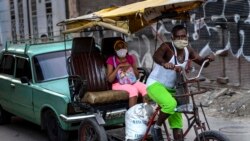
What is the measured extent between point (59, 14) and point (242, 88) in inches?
426

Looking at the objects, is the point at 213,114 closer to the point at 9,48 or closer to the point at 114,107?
the point at 114,107

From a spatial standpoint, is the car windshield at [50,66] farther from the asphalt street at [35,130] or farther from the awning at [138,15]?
the awning at [138,15]

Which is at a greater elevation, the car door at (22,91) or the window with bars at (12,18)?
the window with bars at (12,18)

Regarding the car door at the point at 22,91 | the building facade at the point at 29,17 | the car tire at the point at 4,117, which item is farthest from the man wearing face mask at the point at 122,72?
the building facade at the point at 29,17

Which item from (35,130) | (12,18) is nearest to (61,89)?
(35,130)

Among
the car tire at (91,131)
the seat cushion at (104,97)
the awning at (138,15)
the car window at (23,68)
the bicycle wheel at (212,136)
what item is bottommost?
the car tire at (91,131)

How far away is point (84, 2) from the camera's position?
17.9 meters

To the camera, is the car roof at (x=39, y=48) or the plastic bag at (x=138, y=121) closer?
the plastic bag at (x=138, y=121)

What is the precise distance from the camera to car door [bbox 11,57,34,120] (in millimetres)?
8219

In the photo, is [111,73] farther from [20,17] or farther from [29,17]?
[20,17]

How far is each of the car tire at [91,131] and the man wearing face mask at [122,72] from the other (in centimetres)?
78

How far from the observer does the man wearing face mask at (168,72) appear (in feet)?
18.2

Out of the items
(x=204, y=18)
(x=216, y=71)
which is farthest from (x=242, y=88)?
(x=204, y=18)

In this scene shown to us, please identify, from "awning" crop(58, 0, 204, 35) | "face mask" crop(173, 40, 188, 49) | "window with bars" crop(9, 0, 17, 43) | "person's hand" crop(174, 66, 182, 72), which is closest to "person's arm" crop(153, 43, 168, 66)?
"face mask" crop(173, 40, 188, 49)
